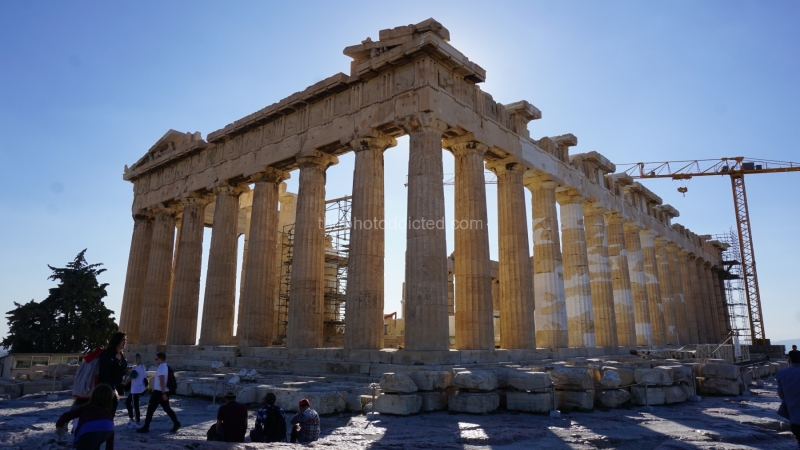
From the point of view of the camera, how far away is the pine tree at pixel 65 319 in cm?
3500

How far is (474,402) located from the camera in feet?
37.8

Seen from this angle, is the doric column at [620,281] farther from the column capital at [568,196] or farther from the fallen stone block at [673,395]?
the fallen stone block at [673,395]

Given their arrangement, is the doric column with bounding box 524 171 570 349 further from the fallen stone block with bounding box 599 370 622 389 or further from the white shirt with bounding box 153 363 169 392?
the white shirt with bounding box 153 363 169 392

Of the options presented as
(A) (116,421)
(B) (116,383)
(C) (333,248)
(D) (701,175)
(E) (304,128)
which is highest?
(D) (701,175)

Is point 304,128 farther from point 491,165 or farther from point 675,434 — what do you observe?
point 675,434

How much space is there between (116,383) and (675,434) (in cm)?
925

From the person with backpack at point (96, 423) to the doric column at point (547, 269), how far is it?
61.3ft

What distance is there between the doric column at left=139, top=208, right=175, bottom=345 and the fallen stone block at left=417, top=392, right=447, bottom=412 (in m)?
20.2

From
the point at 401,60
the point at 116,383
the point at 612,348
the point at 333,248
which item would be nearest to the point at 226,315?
the point at 333,248

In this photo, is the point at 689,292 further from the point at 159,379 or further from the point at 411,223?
the point at 159,379

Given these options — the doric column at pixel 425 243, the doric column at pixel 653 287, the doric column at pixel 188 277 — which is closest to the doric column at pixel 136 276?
the doric column at pixel 188 277

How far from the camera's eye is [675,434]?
941 cm

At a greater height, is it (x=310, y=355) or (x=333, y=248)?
(x=333, y=248)

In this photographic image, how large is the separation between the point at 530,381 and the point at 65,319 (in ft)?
115
